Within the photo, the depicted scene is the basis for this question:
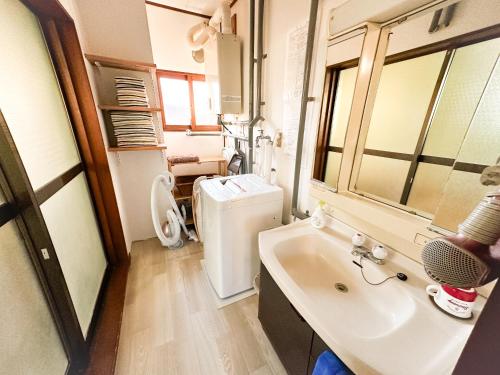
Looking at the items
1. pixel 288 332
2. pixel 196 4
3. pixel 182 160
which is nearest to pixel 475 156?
pixel 288 332

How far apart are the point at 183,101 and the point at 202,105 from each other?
0.31m

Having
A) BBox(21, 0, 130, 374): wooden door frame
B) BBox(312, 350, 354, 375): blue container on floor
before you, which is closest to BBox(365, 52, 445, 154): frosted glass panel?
→ BBox(312, 350, 354, 375): blue container on floor

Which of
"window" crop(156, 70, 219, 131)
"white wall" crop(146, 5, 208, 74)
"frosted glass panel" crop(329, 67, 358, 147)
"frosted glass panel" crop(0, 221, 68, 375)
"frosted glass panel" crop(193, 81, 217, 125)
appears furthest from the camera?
"frosted glass panel" crop(193, 81, 217, 125)

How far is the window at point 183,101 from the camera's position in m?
3.04

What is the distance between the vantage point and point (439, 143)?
2.38 feet

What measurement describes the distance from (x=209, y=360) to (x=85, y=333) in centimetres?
79

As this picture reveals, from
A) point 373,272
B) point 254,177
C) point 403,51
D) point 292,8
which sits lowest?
point 373,272

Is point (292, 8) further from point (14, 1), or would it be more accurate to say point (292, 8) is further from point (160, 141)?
point (160, 141)

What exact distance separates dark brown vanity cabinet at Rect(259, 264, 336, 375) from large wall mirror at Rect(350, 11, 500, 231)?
26.0 inches

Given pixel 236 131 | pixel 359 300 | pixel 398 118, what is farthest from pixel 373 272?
pixel 236 131

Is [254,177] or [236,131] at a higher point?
[236,131]

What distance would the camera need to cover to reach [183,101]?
3.19 metres

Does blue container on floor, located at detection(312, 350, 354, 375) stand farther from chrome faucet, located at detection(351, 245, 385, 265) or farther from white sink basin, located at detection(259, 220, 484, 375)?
chrome faucet, located at detection(351, 245, 385, 265)

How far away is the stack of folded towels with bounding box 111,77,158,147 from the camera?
1.76m
